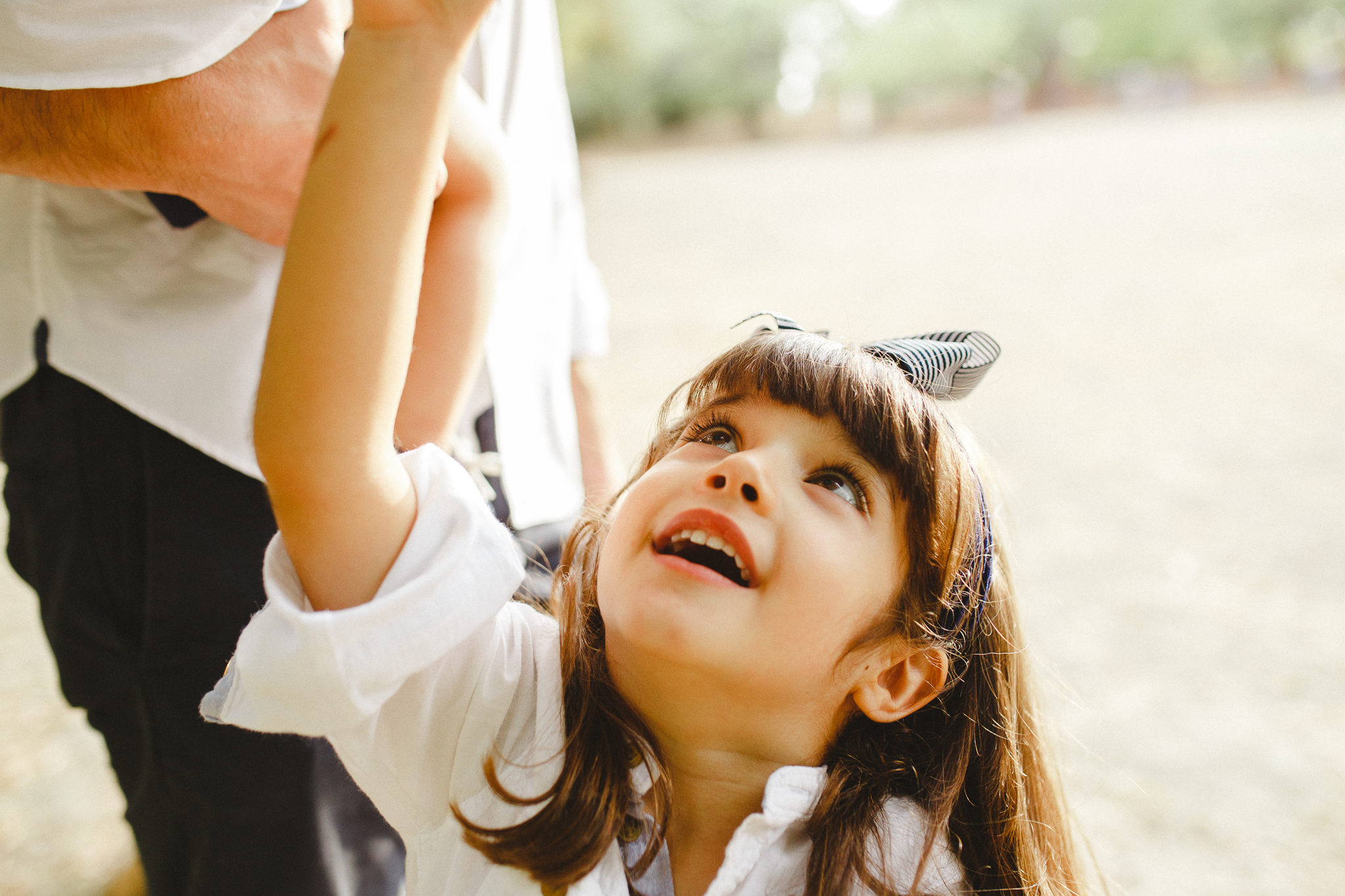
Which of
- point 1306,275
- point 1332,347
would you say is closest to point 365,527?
point 1332,347

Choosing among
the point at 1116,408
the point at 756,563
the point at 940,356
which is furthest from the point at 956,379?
the point at 1116,408

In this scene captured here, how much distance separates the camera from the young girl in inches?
32.4

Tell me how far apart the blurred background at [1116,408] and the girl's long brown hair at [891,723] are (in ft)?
0.53

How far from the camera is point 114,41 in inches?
38.8

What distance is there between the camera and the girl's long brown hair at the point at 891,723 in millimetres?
1111

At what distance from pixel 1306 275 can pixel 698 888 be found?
28.6ft

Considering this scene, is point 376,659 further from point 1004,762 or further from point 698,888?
point 1004,762

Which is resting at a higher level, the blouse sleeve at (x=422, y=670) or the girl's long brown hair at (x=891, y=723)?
the girl's long brown hair at (x=891, y=723)

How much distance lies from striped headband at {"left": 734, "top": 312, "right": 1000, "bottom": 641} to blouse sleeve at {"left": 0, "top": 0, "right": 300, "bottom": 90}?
0.67 metres

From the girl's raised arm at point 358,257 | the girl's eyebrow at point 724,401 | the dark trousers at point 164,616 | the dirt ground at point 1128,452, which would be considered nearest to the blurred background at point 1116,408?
the dirt ground at point 1128,452

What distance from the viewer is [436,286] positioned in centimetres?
120

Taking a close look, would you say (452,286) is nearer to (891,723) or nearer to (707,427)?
(707,427)

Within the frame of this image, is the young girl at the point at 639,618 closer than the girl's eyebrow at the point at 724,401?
Yes

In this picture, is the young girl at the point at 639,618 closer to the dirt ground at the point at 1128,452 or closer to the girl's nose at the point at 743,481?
the girl's nose at the point at 743,481
